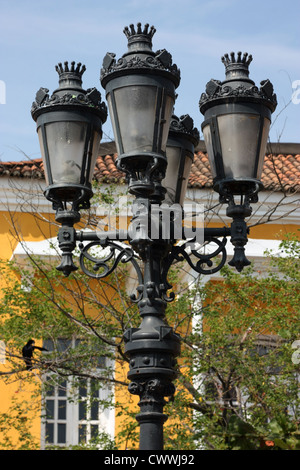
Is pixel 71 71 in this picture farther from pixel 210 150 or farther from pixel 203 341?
pixel 203 341

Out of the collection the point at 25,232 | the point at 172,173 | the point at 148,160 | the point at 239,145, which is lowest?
the point at 148,160

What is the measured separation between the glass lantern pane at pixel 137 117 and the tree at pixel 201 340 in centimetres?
486

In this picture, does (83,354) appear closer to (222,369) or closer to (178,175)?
(222,369)

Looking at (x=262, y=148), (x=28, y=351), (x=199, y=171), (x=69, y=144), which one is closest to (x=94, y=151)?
(x=69, y=144)

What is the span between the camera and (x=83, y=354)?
10789mm

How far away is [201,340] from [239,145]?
5366 millimetres

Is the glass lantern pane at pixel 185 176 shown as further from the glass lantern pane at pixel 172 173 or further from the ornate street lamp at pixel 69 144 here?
the ornate street lamp at pixel 69 144

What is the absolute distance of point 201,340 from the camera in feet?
34.4

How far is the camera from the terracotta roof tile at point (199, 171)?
13.8 metres

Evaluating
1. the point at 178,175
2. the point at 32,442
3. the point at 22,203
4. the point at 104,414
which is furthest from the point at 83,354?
the point at 178,175

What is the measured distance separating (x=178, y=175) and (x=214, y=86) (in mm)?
721

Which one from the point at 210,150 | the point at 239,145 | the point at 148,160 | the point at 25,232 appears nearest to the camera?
the point at 148,160

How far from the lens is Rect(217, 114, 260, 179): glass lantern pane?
17.7 feet

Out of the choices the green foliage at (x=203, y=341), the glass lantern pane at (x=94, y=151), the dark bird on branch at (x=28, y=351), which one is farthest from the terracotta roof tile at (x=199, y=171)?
the glass lantern pane at (x=94, y=151)
